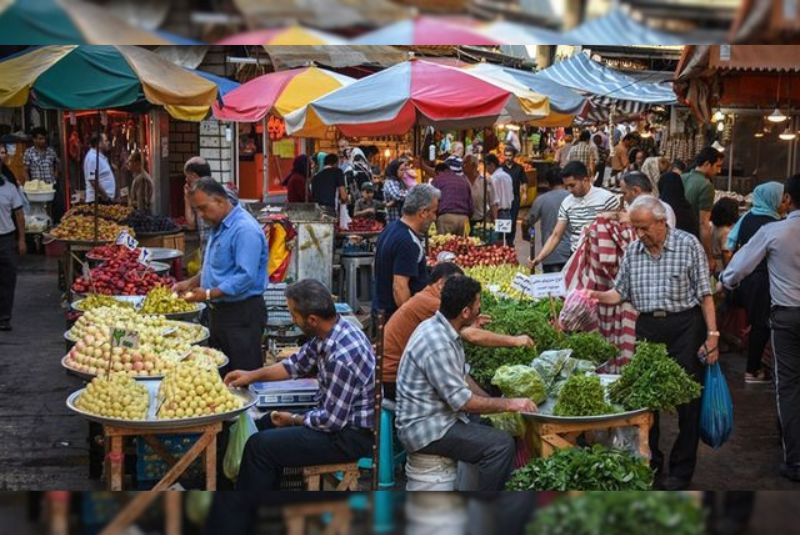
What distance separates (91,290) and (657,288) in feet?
18.1

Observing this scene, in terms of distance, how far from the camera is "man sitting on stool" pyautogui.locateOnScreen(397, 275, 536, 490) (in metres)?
5.68

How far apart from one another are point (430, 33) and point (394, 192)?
14.4 m

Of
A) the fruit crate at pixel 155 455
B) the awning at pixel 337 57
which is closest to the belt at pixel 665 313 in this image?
the fruit crate at pixel 155 455

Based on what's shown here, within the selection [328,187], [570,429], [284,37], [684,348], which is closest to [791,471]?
[684,348]

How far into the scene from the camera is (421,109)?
10.8 metres

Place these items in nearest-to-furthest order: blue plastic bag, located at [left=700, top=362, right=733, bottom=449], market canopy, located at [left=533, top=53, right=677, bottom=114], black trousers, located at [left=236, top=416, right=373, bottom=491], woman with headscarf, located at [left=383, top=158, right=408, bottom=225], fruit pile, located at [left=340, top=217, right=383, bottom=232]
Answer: black trousers, located at [left=236, top=416, right=373, bottom=491], blue plastic bag, located at [left=700, top=362, right=733, bottom=449], fruit pile, located at [left=340, top=217, right=383, bottom=232], woman with headscarf, located at [left=383, top=158, right=408, bottom=225], market canopy, located at [left=533, top=53, right=677, bottom=114]

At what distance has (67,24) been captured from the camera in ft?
9.41

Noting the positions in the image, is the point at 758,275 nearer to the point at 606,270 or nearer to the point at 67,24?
the point at 606,270

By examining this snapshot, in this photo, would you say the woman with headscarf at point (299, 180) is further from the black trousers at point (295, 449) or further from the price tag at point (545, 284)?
the black trousers at point (295, 449)

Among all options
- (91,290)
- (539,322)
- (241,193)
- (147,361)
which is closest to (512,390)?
(539,322)

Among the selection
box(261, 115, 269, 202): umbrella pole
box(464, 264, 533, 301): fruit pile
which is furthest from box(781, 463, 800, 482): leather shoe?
box(261, 115, 269, 202): umbrella pole

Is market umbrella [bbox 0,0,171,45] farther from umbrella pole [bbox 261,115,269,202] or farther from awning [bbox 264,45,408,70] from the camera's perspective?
umbrella pole [bbox 261,115,269,202]

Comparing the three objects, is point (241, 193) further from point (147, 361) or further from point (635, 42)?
point (635, 42)

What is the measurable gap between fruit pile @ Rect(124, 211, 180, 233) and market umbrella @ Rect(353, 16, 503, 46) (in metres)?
11.7
